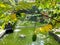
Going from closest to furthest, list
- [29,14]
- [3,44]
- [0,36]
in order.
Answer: [29,14]
[3,44]
[0,36]

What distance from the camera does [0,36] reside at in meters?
11.6

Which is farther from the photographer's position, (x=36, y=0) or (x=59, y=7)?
(x=59, y=7)

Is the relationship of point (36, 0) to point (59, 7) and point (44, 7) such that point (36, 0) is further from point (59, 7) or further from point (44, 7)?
point (59, 7)

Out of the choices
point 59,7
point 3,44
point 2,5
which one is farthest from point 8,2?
point 3,44

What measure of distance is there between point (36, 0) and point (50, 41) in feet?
32.6

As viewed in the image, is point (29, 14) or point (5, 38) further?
point (5, 38)

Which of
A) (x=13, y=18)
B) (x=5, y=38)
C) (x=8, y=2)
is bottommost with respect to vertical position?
(x=5, y=38)

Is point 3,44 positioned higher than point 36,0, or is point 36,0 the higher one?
point 36,0

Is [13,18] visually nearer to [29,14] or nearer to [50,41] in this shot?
[29,14]

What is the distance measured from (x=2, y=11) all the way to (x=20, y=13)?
110 mm

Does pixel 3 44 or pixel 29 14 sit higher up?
pixel 29 14

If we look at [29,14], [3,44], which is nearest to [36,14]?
[29,14]

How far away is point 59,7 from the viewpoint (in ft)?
4.27

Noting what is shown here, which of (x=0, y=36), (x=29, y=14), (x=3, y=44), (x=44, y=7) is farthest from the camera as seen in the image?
(x=0, y=36)
